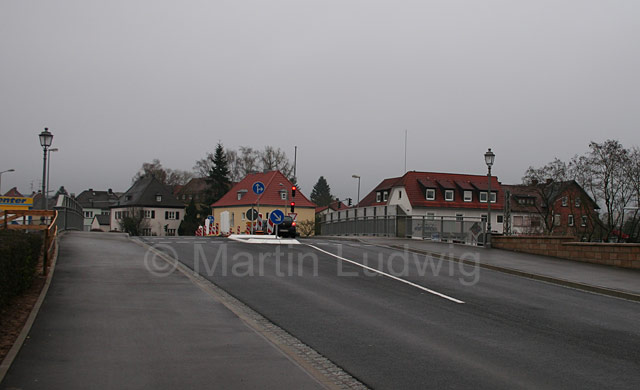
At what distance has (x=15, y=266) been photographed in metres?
9.81

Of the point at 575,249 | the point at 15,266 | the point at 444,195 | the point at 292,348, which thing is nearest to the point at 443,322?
the point at 292,348

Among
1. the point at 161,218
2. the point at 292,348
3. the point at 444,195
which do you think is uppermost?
the point at 444,195

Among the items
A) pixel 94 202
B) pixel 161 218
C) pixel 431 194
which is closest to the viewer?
pixel 431 194

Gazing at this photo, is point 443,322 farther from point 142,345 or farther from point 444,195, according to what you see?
point 444,195

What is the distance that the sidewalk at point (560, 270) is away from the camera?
15133 mm

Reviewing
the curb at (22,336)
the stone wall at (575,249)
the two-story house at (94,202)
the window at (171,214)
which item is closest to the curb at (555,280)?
the stone wall at (575,249)

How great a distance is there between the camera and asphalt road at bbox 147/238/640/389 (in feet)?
23.5

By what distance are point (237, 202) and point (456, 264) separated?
2688 inches

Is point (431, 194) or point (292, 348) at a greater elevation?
point (431, 194)

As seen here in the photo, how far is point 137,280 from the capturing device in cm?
1377

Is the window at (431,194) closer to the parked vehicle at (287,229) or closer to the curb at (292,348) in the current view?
the parked vehicle at (287,229)

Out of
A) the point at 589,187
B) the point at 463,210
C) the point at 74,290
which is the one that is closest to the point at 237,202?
the point at 463,210

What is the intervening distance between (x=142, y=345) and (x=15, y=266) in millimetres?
3193

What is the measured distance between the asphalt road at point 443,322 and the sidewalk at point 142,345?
0.95 m
